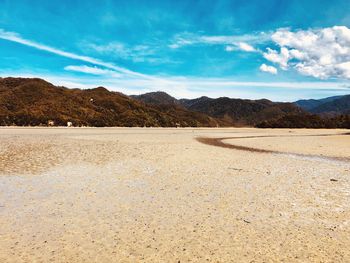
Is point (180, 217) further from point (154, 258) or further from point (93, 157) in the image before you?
point (93, 157)

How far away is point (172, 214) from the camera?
27.3ft

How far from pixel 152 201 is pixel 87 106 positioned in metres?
111

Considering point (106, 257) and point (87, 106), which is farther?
point (87, 106)

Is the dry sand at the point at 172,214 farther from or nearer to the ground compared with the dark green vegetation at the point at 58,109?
nearer to the ground

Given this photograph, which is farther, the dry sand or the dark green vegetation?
the dark green vegetation

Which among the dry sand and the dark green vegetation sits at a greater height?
the dark green vegetation

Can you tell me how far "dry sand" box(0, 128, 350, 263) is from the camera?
6.05 m

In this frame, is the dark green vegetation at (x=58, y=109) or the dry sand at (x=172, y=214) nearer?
the dry sand at (x=172, y=214)

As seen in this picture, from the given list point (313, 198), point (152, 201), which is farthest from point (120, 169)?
point (313, 198)

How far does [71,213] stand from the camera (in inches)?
Result: 325

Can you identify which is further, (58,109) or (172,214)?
(58,109)

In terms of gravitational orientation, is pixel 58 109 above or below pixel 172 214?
above

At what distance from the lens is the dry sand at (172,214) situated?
6.05m

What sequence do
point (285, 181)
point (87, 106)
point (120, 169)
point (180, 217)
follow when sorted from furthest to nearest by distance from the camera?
point (87, 106), point (120, 169), point (285, 181), point (180, 217)
